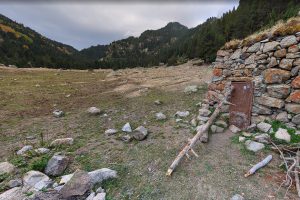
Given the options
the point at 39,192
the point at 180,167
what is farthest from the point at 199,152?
the point at 39,192

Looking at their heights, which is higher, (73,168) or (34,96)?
(34,96)

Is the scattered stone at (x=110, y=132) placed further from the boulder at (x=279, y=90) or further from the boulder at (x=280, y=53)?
the boulder at (x=280, y=53)

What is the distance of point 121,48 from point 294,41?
186 m

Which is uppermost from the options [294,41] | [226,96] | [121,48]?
[121,48]

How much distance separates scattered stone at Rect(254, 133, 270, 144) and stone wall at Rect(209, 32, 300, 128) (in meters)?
0.76

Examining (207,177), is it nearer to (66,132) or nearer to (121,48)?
(66,132)

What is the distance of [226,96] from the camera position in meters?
6.66

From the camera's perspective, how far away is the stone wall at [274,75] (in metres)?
5.13

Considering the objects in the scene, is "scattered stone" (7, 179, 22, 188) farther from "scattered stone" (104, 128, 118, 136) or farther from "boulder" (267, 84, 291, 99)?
"boulder" (267, 84, 291, 99)

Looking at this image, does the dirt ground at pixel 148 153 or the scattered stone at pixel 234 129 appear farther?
the scattered stone at pixel 234 129

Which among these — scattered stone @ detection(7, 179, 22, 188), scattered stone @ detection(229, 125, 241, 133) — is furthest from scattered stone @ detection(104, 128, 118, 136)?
scattered stone @ detection(229, 125, 241, 133)

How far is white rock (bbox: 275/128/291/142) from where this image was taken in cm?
490

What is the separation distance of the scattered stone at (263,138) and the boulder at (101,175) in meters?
4.18

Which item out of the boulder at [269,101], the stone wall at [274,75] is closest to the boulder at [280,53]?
the stone wall at [274,75]
